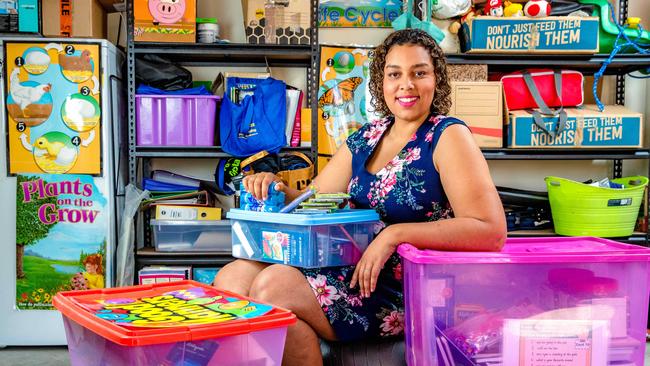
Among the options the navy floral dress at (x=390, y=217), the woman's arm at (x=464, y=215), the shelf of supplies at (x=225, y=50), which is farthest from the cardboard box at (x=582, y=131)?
the woman's arm at (x=464, y=215)

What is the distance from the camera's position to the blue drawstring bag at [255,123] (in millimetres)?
3438

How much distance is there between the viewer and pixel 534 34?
348cm

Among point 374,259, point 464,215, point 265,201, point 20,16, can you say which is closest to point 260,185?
point 265,201

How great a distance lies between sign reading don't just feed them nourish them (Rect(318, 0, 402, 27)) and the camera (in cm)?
386

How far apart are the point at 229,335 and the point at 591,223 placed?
275cm

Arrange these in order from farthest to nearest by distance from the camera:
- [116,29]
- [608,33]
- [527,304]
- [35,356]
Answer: [116,29]
[608,33]
[35,356]
[527,304]

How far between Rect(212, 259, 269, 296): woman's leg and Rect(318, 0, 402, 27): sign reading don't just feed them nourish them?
8.13 feet

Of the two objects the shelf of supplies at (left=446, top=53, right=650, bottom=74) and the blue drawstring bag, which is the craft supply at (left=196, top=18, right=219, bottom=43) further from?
the shelf of supplies at (left=446, top=53, right=650, bottom=74)

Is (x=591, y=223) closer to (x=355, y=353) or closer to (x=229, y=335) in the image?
(x=355, y=353)

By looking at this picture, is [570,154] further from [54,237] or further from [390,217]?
[54,237]

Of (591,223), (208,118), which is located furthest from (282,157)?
(591,223)

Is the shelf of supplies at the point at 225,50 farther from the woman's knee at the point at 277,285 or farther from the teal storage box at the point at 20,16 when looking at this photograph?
the woman's knee at the point at 277,285

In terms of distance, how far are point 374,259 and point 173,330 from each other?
539 millimetres

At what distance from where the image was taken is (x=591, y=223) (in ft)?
11.2
